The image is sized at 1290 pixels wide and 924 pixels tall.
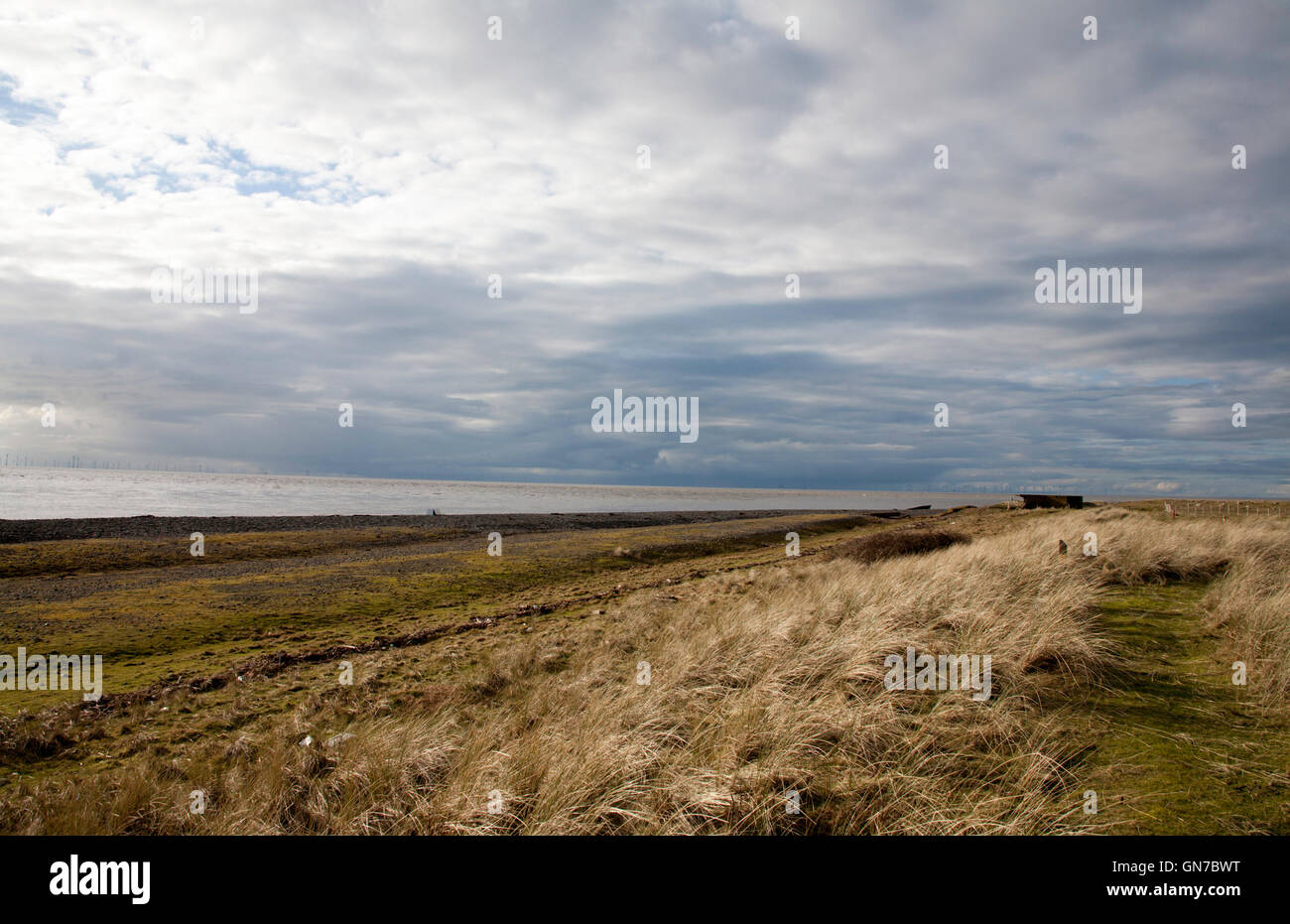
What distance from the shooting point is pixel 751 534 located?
157 feet

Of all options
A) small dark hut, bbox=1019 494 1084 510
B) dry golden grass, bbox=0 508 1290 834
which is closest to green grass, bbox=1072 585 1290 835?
dry golden grass, bbox=0 508 1290 834

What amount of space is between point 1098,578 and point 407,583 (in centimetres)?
2226

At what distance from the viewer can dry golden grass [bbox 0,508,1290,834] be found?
17.2ft

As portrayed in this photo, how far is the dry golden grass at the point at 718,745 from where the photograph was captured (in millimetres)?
5238

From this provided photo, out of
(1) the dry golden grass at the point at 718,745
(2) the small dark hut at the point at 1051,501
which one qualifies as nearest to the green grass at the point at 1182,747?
(1) the dry golden grass at the point at 718,745

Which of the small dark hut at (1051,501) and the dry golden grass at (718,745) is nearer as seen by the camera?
the dry golden grass at (718,745)

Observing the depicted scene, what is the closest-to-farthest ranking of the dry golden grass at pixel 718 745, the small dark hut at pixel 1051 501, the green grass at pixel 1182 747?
1. the green grass at pixel 1182 747
2. the dry golden grass at pixel 718 745
3. the small dark hut at pixel 1051 501

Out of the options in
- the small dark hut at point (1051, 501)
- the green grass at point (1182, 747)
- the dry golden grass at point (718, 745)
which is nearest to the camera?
the green grass at point (1182, 747)

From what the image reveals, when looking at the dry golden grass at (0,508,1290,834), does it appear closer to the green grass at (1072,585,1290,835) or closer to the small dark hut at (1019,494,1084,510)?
the green grass at (1072,585,1290,835)

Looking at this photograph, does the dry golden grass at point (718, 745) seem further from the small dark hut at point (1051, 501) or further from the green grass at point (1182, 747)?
the small dark hut at point (1051, 501)

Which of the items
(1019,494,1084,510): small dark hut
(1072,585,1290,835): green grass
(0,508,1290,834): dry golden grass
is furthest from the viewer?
(1019,494,1084,510): small dark hut
